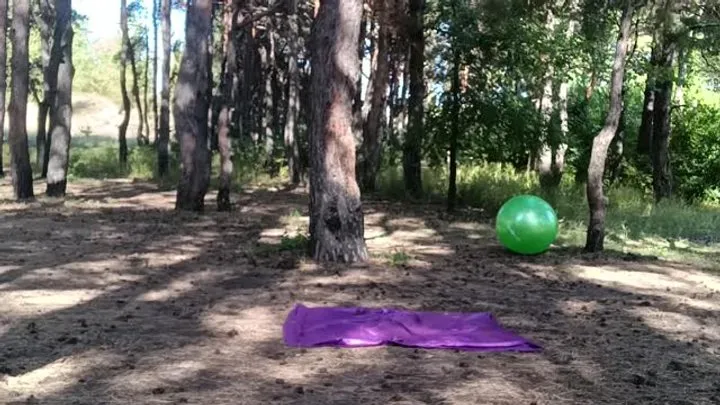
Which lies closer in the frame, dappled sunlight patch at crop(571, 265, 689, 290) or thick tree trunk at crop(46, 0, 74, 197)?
dappled sunlight patch at crop(571, 265, 689, 290)

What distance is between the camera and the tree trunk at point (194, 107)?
15172mm

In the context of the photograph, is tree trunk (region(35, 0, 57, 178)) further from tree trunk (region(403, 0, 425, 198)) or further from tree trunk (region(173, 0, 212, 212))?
tree trunk (region(403, 0, 425, 198))

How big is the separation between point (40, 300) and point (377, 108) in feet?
44.1

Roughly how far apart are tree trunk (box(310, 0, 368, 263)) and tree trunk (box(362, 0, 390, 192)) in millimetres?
8201

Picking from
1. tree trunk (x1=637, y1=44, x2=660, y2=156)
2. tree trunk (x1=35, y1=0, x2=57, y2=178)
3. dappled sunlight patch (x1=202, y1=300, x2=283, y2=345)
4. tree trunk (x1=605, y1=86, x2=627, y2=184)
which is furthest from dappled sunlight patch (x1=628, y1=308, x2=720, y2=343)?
tree trunk (x1=35, y1=0, x2=57, y2=178)

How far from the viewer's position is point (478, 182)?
18.8 metres

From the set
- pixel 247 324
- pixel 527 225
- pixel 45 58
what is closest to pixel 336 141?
pixel 527 225

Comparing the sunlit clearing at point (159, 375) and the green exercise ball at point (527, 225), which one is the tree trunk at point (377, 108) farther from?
the sunlit clearing at point (159, 375)

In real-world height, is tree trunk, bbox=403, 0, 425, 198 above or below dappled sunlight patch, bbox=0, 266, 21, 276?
above

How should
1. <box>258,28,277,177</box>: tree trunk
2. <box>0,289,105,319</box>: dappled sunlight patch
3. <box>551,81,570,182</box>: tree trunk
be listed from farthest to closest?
<box>258,28,277,177</box>: tree trunk < <box>551,81,570,182</box>: tree trunk < <box>0,289,105,319</box>: dappled sunlight patch

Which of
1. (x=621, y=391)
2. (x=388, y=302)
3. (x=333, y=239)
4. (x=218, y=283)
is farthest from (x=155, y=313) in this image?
(x=621, y=391)

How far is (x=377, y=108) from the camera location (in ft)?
65.2

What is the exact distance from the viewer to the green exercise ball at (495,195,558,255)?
1079 cm

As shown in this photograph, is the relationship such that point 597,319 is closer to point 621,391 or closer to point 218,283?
point 621,391
